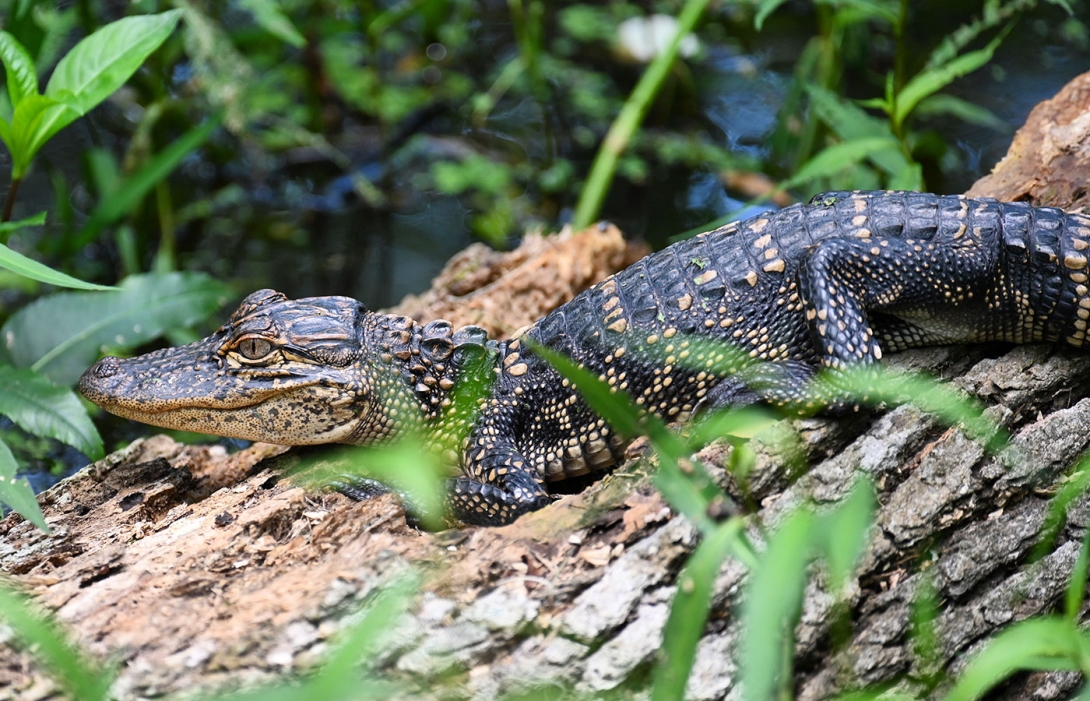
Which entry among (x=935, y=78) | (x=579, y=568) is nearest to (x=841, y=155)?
(x=935, y=78)

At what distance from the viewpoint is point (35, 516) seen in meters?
3.06

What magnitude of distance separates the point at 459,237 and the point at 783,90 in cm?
298

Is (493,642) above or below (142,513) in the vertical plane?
below

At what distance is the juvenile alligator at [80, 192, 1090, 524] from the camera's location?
12.1 feet

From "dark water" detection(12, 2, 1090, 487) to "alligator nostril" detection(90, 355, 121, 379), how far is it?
8.85ft

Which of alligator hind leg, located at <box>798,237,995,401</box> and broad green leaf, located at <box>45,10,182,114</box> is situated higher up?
broad green leaf, located at <box>45,10,182,114</box>

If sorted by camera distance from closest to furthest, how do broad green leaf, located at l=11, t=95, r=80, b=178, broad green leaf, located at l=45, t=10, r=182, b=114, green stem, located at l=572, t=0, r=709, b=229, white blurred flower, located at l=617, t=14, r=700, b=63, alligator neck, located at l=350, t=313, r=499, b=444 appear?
alligator neck, located at l=350, t=313, r=499, b=444 < broad green leaf, located at l=11, t=95, r=80, b=178 < broad green leaf, located at l=45, t=10, r=182, b=114 < green stem, located at l=572, t=0, r=709, b=229 < white blurred flower, located at l=617, t=14, r=700, b=63

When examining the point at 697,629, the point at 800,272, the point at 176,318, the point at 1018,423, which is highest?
the point at 176,318

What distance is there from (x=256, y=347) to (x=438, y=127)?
450 cm

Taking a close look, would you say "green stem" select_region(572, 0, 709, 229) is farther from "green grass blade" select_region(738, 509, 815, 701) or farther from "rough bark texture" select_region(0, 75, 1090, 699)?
"green grass blade" select_region(738, 509, 815, 701)

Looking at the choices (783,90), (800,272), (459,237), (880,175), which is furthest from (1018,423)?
(783,90)

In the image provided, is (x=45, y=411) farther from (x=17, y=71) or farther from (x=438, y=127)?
(x=438, y=127)

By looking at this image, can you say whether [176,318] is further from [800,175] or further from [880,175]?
[880,175]

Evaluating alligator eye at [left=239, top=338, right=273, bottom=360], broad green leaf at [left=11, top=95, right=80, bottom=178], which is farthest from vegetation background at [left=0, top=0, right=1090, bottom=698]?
alligator eye at [left=239, top=338, right=273, bottom=360]
